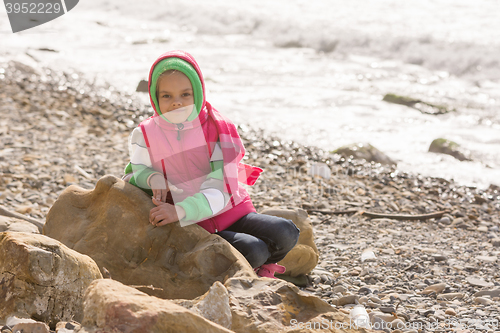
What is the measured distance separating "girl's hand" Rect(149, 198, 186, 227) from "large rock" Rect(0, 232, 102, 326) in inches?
25.5

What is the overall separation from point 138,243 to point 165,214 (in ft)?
0.82

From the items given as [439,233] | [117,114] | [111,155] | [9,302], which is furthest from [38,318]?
[117,114]

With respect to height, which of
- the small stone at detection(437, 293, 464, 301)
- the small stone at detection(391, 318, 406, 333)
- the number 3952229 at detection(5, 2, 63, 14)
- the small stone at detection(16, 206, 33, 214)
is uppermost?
the number 3952229 at detection(5, 2, 63, 14)

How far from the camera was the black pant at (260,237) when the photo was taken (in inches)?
129

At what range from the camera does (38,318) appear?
252 centimetres

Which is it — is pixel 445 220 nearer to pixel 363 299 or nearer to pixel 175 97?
pixel 363 299

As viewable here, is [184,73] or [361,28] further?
[361,28]

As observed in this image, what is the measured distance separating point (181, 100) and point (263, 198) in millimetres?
2857

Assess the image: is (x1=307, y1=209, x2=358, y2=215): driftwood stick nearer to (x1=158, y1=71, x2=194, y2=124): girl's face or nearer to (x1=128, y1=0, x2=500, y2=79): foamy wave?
(x1=158, y1=71, x2=194, y2=124): girl's face

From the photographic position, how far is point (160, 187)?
3324 millimetres

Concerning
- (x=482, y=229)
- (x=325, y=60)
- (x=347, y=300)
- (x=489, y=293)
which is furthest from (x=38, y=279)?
(x=325, y=60)

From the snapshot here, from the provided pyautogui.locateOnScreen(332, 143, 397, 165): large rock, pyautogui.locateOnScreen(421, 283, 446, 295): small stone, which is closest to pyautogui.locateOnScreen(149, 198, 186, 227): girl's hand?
pyautogui.locateOnScreen(421, 283, 446, 295): small stone

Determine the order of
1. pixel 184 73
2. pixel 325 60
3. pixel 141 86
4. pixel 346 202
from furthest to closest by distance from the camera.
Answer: pixel 325 60
pixel 141 86
pixel 346 202
pixel 184 73

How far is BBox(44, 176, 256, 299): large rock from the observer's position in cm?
300
